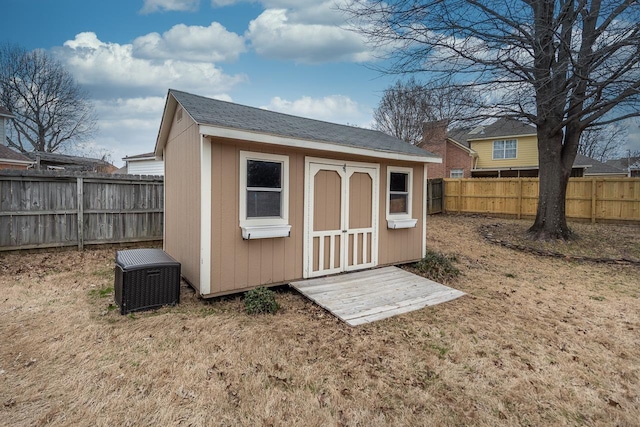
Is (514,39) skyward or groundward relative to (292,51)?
groundward

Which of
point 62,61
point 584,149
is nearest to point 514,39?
point 62,61

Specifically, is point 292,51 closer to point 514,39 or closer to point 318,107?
point 514,39

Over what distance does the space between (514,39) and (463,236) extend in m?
5.58

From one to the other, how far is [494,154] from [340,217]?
2033 centimetres

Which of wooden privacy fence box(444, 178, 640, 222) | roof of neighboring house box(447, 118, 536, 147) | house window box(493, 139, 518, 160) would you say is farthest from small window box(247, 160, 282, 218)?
house window box(493, 139, 518, 160)

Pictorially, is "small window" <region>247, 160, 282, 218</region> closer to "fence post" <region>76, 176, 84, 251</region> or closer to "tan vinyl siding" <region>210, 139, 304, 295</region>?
"tan vinyl siding" <region>210, 139, 304, 295</region>

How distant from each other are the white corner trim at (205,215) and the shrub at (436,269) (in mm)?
4207

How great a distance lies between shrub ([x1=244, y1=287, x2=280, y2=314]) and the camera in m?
4.24

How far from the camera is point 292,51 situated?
33.2ft

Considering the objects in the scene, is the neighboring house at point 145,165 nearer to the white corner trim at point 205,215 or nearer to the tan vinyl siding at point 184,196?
the tan vinyl siding at point 184,196

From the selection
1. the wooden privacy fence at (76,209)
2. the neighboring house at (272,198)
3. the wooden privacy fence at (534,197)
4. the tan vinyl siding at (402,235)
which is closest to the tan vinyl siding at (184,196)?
the neighboring house at (272,198)

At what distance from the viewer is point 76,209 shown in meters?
6.77

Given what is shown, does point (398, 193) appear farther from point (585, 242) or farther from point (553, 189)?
point (585, 242)

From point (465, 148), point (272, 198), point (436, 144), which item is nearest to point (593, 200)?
point (465, 148)
